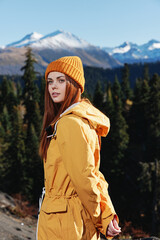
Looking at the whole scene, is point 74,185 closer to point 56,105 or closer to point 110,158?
point 56,105

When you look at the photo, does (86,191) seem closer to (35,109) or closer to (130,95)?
(35,109)

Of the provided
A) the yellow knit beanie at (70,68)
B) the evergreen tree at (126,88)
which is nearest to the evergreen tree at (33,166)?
the evergreen tree at (126,88)

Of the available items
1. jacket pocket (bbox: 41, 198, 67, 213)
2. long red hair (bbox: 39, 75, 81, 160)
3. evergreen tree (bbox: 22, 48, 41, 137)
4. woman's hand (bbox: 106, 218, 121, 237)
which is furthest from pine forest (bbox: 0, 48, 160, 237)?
long red hair (bbox: 39, 75, 81, 160)

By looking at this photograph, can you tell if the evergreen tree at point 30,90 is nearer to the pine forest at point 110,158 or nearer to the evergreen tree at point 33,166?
the pine forest at point 110,158

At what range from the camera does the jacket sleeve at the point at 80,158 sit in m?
2.82

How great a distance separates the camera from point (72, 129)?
9.29ft

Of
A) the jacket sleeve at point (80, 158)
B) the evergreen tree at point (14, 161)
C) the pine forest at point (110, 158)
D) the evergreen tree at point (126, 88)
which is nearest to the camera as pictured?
the jacket sleeve at point (80, 158)

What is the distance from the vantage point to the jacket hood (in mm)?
2963

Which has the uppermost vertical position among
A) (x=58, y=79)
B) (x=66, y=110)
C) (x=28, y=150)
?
(x=58, y=79)

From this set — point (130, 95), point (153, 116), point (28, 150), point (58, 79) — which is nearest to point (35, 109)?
point (28, 150)

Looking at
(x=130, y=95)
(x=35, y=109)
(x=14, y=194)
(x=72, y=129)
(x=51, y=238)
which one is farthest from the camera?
(x=130, y=95)

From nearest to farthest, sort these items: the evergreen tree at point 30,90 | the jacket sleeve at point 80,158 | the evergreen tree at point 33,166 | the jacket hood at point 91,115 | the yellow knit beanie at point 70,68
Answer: the jacket sleeve at point 80,158 < the jacket hood at point 91,115 < the yellow knit beanie at point 70,68 < the evergreen tree at point 33,166 < the evergreen tree at point 30,90

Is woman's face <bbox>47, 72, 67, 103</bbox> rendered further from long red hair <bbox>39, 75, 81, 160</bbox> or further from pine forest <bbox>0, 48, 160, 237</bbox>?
pine forest <bbox>0, 48, 160, 237</bbox>

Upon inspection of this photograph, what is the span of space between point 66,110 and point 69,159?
2.05 ft
